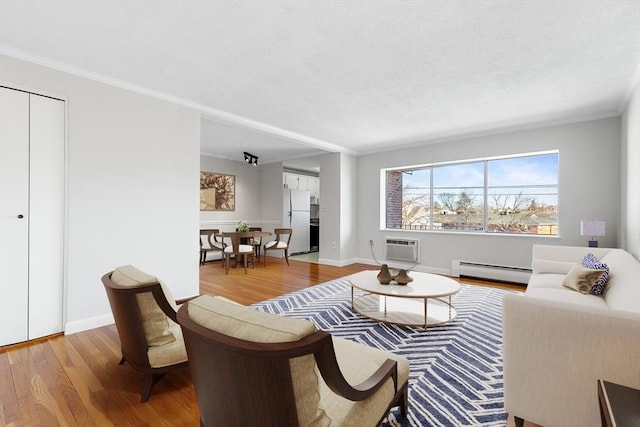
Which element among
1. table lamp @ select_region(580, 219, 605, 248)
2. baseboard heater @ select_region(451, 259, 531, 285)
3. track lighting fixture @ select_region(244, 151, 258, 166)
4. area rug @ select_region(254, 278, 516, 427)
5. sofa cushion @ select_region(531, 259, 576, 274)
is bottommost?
area rug @ select_region(254, 278, 516, 427)

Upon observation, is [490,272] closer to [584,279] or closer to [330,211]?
[584,279]

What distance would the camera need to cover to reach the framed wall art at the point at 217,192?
6707 millimetres

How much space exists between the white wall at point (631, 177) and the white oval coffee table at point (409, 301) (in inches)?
69.6

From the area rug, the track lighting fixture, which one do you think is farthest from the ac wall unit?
the track lighting fixture

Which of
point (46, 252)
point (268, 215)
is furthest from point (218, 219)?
point (46, 252)

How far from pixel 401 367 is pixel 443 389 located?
699 millimetres

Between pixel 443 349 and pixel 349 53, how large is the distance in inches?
102

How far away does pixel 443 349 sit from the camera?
95.0 inches

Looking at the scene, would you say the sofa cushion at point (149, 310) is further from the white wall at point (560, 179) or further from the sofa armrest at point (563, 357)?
the white wall at point (560, 179)

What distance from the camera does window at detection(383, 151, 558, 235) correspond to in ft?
Answer: 15.1

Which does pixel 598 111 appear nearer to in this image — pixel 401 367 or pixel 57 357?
pixel 401 367

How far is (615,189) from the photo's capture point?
3895mm

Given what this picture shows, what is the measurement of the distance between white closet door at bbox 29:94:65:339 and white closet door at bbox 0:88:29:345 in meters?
0.04

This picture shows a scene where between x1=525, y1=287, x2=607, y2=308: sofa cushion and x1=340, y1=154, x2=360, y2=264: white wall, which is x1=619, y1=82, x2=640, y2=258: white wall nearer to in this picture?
x1=525, y1=287, x2=607, y2=308: sofa cushion
